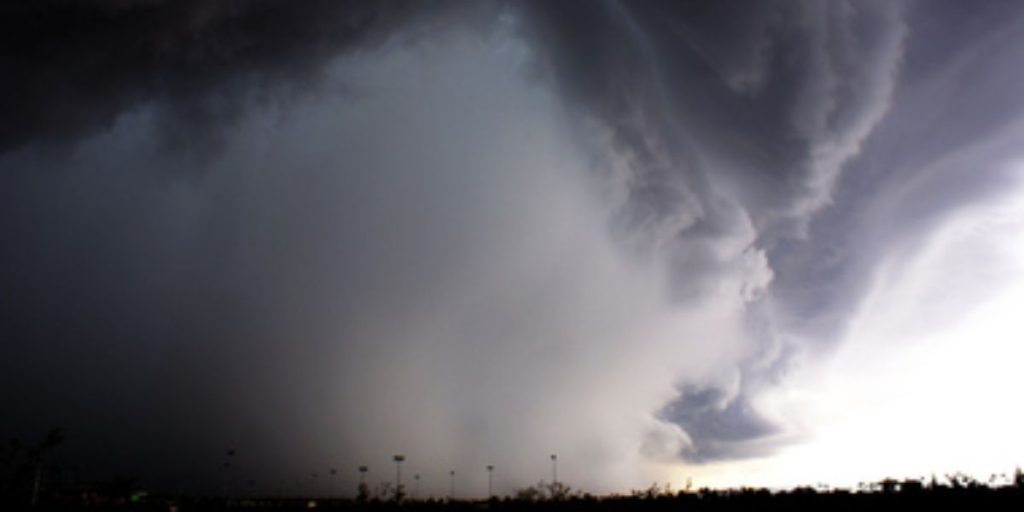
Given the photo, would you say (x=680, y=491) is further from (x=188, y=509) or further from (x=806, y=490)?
(x=188, y=509)

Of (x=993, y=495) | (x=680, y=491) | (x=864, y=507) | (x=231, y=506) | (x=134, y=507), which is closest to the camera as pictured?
(x=993, y=495)

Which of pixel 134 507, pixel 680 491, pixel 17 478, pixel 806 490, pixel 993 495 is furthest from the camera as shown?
pixel 17 478

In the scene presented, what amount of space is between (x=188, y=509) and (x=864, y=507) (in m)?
26.9

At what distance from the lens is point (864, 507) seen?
73.7ft

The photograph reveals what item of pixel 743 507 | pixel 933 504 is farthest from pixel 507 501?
Result: pixel 933 504

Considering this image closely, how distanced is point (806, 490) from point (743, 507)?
2.29 metres

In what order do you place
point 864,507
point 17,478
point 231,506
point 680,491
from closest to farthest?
point 864,507 < point 680,491 < point 231,506 < point 17,478

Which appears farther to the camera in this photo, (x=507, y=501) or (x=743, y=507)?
(x=507, y=501)

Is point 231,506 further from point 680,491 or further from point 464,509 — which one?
point 680,491

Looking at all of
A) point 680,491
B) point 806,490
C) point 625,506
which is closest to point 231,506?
point 625,506

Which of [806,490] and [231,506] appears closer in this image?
[806,490]

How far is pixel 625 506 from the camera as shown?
27.3 m

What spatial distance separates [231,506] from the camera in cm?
3120

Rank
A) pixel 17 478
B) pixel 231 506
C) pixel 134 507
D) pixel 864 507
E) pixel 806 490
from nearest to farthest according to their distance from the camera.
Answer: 1. pixel 864 507
2. pixel 806 490
3. pixel 134 507
4. pixel 231 506
5. pixel 17 478
